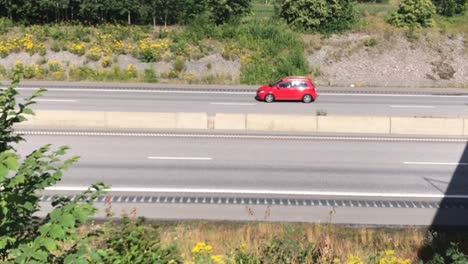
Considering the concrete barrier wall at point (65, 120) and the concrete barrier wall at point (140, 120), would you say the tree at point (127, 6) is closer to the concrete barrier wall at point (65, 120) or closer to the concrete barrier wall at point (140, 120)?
the concrete barrier wall at point (65, 120)

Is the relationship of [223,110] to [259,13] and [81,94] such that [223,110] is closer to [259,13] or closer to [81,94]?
[81,94]

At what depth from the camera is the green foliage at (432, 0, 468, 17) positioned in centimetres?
4278

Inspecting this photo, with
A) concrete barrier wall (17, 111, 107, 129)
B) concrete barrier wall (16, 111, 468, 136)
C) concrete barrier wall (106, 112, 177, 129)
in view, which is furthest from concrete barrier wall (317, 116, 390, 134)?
concrete barrier wall (17, 111, 107, 129)

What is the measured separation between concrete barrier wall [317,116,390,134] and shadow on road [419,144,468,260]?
4.87m

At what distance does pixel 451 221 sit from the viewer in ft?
39.7

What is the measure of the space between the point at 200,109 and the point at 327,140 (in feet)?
26.6

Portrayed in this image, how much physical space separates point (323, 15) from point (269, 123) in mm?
21388

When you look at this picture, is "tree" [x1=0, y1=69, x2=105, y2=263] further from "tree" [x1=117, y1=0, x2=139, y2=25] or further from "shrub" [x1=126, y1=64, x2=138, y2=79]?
"tree" [x1=117, y1=0, x2=139, y2=25]

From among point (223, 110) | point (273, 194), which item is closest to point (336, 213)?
point (273, 194)

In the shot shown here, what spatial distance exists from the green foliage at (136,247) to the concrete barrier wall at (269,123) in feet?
41.5

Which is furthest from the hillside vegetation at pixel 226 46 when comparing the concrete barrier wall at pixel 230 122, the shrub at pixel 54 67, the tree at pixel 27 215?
the tree at pixel 27 215

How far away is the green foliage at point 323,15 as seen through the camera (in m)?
39.2

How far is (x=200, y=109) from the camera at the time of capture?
2544 cm

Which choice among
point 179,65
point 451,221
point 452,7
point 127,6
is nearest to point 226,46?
point 179,65
